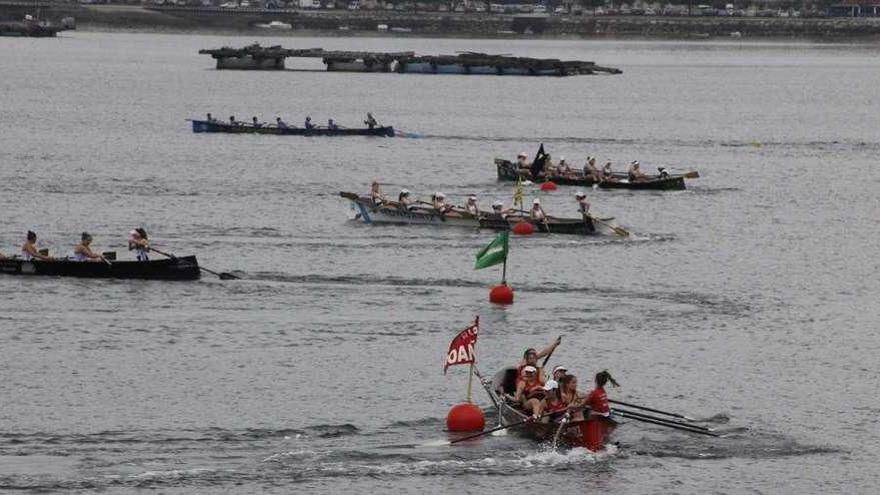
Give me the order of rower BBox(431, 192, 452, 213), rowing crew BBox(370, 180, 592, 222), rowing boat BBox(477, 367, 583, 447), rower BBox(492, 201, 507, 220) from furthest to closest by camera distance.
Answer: rower BBox(431, 192, 452, 213) → rower BBox(492, 201, 507, 220) → rowing crew BBox(370, 180, 592, 222) → rowing boat BBox(477, 367, 583, 447)

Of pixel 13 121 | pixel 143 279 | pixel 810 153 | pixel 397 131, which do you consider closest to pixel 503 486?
pixel 143 279

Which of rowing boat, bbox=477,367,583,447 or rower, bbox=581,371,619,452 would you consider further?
rowing boat, bbox=477,367,583,447

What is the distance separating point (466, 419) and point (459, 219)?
34693 millimetres

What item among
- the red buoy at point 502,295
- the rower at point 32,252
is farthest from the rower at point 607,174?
the rower at point 32,252

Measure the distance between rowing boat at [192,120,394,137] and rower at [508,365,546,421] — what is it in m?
82.5

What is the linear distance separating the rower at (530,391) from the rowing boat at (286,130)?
82.5m

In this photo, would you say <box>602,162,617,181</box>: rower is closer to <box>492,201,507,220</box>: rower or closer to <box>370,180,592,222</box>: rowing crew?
<box>370,180,592,222</box>: rowing crew

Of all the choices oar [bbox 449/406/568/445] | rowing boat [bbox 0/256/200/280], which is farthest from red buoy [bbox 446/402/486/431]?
rowing boat [bbox 0/256/200/280]

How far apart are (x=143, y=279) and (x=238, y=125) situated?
219ft

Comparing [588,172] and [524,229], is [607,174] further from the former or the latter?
[524,229]

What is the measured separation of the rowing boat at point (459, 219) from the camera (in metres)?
78.2

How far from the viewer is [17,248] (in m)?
73.4

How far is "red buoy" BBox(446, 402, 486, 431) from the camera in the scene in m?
45.1

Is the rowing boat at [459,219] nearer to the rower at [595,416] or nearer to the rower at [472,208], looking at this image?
the rower at [472,208]
